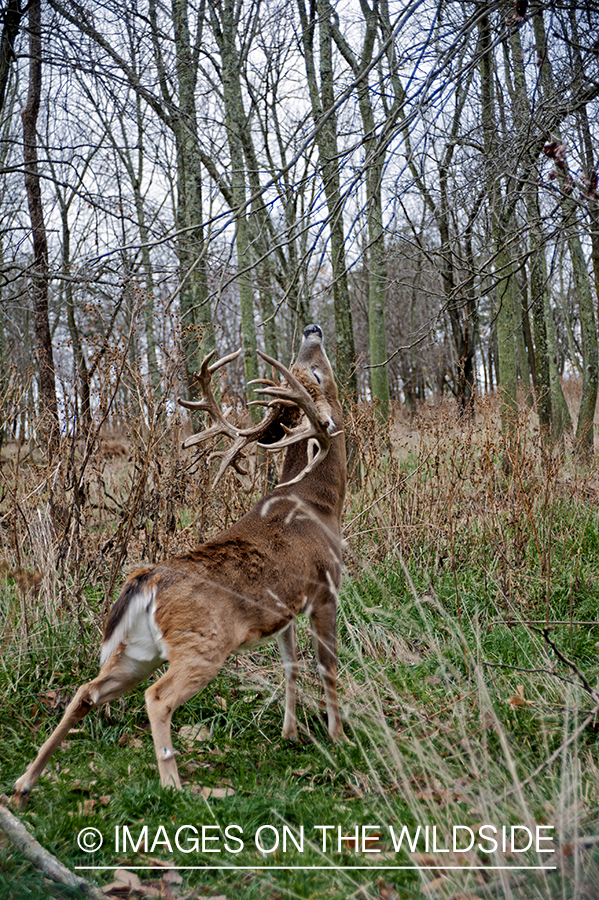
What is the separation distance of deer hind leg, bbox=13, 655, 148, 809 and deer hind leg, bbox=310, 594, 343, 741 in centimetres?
116

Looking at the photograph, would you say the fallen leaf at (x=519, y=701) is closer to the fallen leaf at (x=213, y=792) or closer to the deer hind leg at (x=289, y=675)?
the deer hind leg at (x=289, y=675)

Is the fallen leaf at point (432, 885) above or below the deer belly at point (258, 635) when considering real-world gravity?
below

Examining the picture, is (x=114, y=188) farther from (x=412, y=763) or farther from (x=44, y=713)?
(x=412, y=763)

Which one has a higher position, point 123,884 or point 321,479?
point 321,479

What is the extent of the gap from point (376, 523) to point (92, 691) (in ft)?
13.2

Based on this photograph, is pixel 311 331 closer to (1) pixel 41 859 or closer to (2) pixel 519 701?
(2) pixel 519 701

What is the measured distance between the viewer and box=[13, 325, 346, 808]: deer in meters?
3.48

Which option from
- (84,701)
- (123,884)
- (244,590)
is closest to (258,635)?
(244,590)

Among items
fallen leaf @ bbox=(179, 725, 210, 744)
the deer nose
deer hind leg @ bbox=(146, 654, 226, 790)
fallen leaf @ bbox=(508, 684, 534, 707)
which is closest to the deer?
deer hind leg @ bbox=(146, 654, 226, 790)

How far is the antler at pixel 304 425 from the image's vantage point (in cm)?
420

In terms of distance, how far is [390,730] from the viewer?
3436mm

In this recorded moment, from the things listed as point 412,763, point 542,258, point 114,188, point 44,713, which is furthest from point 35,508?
point 114,188

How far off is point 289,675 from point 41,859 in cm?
212

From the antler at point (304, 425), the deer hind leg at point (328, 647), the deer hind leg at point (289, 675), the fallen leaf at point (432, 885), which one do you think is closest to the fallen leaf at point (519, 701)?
the deer hind leg at point (328, 647)
